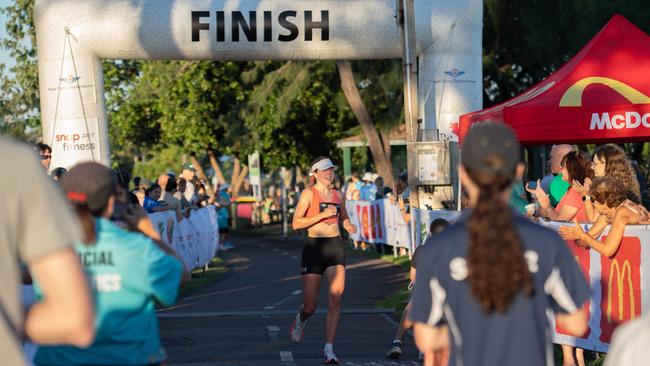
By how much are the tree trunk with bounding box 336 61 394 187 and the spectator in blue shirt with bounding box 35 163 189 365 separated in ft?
82.9

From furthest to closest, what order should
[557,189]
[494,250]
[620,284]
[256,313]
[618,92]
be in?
1. [256,313]
2. [618,92]
3. [557,189]
4. [620,284]
5. [494,250]

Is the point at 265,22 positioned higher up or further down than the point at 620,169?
higher up

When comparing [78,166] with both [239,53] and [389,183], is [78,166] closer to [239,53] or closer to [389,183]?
[239,53]

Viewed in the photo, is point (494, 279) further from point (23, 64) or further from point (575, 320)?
point (23, 64)

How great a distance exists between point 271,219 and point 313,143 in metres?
8.41

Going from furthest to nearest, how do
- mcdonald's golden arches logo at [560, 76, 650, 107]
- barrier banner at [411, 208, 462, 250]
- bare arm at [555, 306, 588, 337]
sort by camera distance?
barrier banner at [411, 208, 462, 250] → mcdonald's golden arches logo at [560, 76, 650, 107] → bare arm at [555, 306, 588, 337]

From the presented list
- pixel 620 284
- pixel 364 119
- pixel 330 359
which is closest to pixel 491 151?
pixel 620 284

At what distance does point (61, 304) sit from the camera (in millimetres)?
3406

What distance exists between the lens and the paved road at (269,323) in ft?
38.7

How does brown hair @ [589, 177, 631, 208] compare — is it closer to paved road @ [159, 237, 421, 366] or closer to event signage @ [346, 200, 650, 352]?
event signage @ [346, 200, 650, 352]

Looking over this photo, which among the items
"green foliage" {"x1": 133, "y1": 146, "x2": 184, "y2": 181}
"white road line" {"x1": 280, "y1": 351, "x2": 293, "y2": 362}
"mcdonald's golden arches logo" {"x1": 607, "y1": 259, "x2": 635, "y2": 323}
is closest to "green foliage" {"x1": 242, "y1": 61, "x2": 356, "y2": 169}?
"white road line" {"x1": 280, "y1": 351, "x2": 293, "y2": 362}

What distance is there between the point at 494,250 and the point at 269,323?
10.5m

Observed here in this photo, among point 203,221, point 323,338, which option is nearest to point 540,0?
point 203,221

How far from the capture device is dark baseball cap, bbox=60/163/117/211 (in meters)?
4.88
